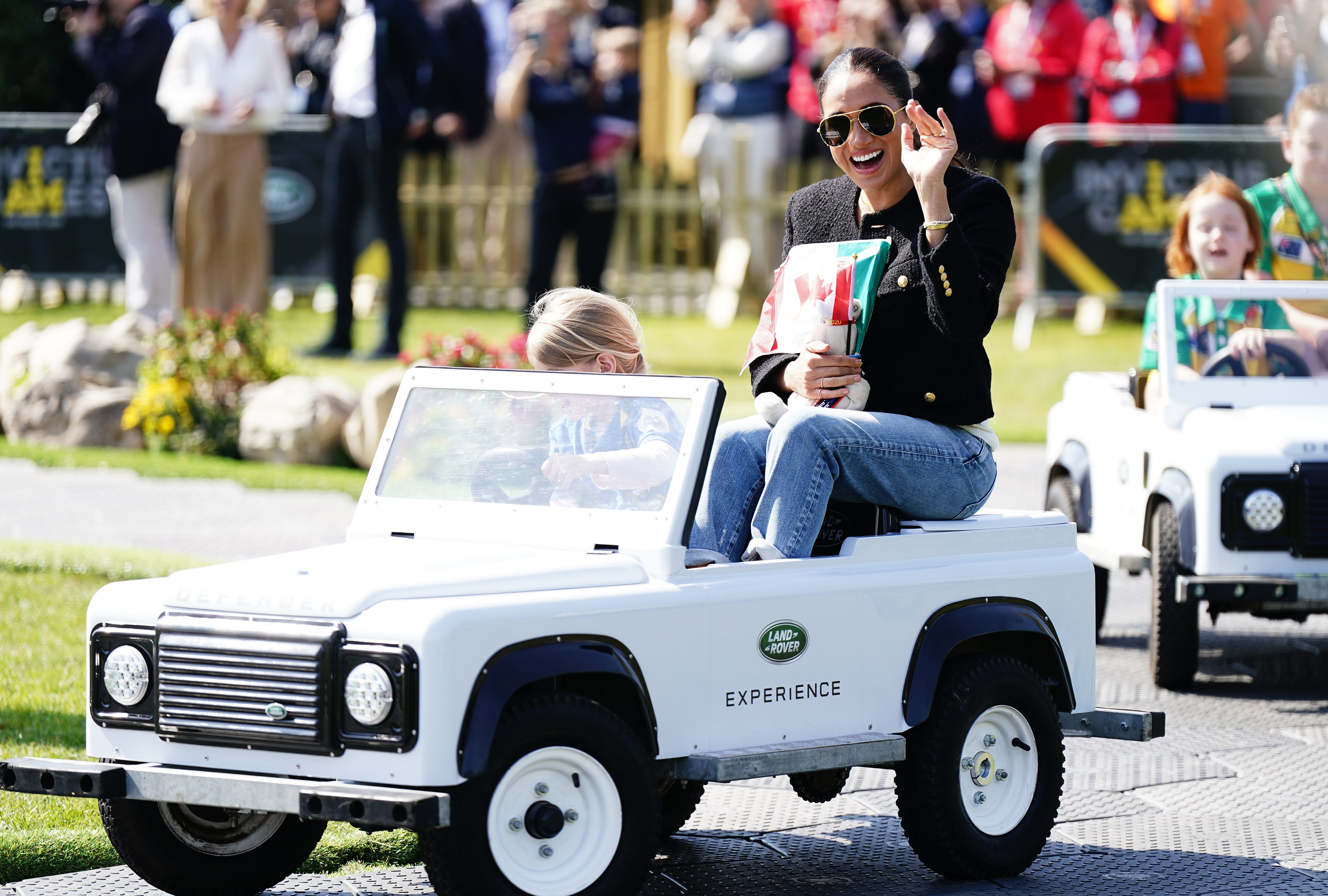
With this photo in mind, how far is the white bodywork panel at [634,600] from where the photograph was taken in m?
4.15

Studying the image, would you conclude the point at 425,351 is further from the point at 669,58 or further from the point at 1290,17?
the point at 669,58

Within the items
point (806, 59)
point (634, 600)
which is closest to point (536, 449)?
point (634, 600)

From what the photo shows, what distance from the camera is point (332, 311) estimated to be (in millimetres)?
16891

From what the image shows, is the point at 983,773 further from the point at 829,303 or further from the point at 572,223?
the point at 572,223

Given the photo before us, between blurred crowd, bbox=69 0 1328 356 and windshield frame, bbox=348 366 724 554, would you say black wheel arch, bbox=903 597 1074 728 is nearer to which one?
windshield frame, bbox=348 366 724 554

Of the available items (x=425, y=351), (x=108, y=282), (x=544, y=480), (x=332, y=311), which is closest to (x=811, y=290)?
(x=544, y=480)

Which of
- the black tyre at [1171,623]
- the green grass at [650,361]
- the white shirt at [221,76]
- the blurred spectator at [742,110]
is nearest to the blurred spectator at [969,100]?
the blurred spectator at [742,110]

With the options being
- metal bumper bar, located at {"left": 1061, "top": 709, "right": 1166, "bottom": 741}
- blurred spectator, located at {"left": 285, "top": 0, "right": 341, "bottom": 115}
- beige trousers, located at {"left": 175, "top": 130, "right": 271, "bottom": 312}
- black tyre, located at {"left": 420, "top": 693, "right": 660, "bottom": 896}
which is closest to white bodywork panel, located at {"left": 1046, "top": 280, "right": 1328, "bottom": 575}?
metal bumper bar, located at {"left": 1061, "top": 709, "right": 1166, "bottom": 741}

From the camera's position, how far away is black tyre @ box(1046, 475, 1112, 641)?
863cm

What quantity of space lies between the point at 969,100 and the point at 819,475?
12412 mm

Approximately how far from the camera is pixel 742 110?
17.5 meters

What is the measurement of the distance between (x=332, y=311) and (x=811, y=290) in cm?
1212

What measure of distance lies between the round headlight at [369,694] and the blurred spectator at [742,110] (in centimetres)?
1346

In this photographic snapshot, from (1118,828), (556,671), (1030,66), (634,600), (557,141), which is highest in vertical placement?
(1030,66)
